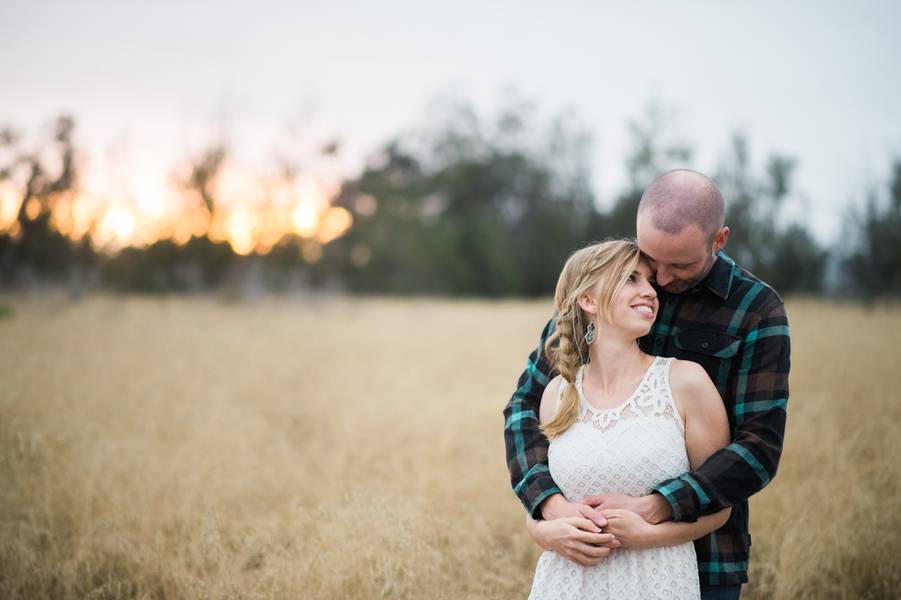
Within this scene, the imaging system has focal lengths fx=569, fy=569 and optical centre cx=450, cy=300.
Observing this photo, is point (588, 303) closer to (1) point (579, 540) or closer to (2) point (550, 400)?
(2) point (550, 400)

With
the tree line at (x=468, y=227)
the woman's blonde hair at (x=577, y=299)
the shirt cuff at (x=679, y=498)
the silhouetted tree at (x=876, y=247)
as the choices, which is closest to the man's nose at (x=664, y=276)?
the woman's blonde hair at (x=577, y=299)

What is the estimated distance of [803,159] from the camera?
1434 centimetres

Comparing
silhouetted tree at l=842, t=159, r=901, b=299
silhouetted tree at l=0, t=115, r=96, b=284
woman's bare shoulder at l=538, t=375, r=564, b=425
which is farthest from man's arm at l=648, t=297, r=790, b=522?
silhouetted tree at l=0, t=115, r=96, b=284

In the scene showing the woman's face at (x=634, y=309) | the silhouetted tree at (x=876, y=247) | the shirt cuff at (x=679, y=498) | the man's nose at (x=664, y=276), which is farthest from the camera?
the silhouetted tree at (x=876, y=247)

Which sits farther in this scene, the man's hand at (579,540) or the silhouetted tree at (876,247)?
the silhouetted tree at (876,247)

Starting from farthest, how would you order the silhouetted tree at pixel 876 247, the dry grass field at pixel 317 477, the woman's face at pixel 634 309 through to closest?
1. the silhouetted tree at pixel 876 247
2. the dry grass field at pixel 317 477
3. the woman's face at pixel 634 309

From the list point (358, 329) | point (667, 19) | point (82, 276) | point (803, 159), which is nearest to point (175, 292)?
point (82, 276)

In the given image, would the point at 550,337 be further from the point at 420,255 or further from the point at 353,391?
the point at 420,255

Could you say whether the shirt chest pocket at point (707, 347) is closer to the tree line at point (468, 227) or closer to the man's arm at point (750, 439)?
the man's arm at point (750, 439)

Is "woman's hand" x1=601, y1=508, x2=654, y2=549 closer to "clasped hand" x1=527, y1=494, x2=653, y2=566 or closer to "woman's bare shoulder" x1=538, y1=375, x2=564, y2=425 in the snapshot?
"clasped hand" x1=527, y1=494, x2=653, y2=566

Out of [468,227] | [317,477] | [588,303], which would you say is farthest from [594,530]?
[468,227]

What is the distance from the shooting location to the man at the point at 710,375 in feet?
6.36

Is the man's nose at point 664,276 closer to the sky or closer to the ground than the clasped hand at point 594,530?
closer to the sky

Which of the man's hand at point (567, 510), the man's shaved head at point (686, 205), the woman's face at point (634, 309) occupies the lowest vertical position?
the man's hand at point (567, 510)
